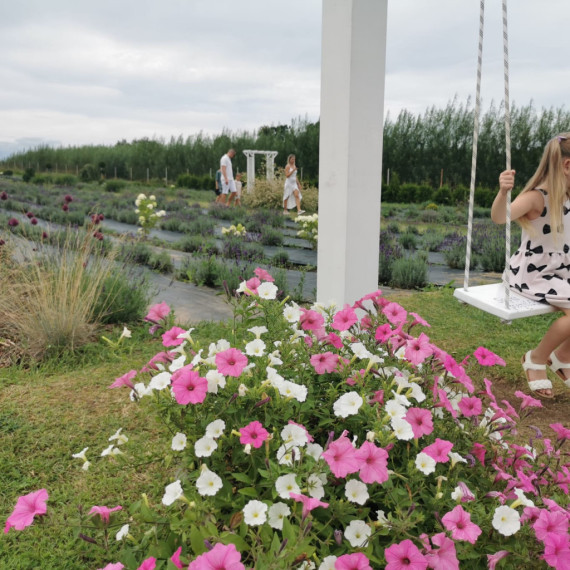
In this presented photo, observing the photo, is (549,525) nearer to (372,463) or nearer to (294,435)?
(372,463)

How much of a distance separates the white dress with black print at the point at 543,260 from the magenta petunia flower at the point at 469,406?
4.93 ft

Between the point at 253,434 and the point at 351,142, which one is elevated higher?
the point at 351,142

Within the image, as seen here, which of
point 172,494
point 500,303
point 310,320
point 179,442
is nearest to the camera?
point 172,494

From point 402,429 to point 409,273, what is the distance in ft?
16.5

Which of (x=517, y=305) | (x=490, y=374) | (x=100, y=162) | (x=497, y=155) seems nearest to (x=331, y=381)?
(x=517, y=305)

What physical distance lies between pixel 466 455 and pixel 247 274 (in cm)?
396

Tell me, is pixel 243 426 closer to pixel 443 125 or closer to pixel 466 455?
pixel 466 455

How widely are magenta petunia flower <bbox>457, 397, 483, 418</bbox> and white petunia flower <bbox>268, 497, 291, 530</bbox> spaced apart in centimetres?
67

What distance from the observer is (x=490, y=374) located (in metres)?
3.55

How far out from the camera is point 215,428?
51.7 inches

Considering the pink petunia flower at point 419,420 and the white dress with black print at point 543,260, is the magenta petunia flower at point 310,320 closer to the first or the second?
the pink petunia flower at point 419,420

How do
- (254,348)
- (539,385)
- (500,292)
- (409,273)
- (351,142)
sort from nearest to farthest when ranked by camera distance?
(254,348) < (351,142) < (500,292) < (539,385) < (409,273)

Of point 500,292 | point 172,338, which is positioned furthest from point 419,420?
point 500,292

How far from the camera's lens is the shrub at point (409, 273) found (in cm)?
621
